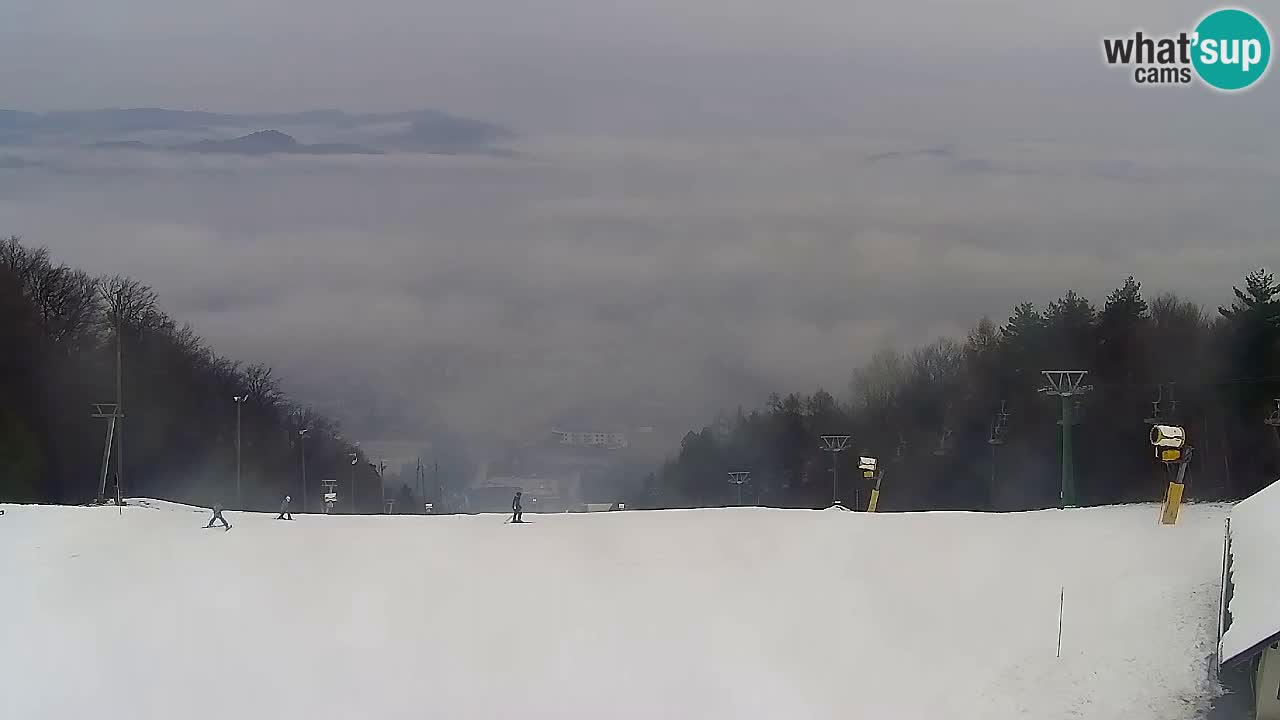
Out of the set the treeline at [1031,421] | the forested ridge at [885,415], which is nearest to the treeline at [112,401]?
the forested ridge at [885,415]

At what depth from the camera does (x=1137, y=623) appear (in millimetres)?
18797

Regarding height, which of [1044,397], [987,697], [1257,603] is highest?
[1044,397]

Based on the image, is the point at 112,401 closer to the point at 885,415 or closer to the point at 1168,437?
the point at 885,415

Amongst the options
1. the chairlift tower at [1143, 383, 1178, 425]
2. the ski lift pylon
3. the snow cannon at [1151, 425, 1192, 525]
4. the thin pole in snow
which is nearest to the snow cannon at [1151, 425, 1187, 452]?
the snow cannon at [1151, 425, 1192, 525]

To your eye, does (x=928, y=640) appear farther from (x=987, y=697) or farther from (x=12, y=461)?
(x=12, y=461)

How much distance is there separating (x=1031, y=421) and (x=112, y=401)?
41.8 metres

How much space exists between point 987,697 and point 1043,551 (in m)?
5.79

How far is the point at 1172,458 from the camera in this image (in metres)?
22.4

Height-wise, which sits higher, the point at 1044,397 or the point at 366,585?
the point at 1044,397

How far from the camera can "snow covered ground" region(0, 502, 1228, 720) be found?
60.2 ft

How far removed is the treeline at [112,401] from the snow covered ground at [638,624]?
30324 mm

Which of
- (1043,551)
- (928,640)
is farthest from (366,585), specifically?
(1043,551)

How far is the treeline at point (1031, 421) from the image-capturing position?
177 ft

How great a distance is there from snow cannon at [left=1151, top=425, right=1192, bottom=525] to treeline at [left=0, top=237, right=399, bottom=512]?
39.5 metres
